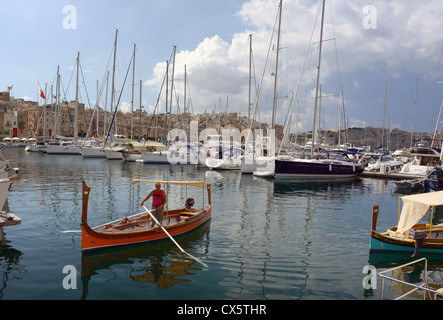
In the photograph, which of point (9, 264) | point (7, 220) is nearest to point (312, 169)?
point (7, 220)

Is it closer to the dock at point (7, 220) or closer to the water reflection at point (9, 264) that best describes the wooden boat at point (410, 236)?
the water reflection at point (9, 264)

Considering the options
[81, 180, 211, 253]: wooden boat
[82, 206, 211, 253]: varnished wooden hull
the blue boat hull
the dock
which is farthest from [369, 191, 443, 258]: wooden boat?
the blue boat hull

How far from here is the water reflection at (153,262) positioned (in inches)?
385

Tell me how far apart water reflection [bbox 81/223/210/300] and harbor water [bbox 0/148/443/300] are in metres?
0.03

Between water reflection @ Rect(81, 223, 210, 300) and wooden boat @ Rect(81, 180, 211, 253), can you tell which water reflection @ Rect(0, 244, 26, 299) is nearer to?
water reflection @ Rect(81, 223, 210, 300)

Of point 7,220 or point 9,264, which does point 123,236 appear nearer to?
point 9,264

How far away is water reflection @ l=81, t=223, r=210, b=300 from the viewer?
9773 millimetres

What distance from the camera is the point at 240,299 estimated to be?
863cm

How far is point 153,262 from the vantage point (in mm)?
11102

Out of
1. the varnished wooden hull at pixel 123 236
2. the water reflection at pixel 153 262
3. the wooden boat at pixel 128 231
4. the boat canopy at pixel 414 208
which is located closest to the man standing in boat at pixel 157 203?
the wooden boat at pixel 128 231

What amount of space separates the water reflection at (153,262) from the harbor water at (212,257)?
3cm

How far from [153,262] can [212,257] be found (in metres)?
2.19

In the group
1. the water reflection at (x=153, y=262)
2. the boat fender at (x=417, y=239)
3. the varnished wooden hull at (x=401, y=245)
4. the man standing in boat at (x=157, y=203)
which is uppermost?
the man standing in boat at (x=157, y=203)
